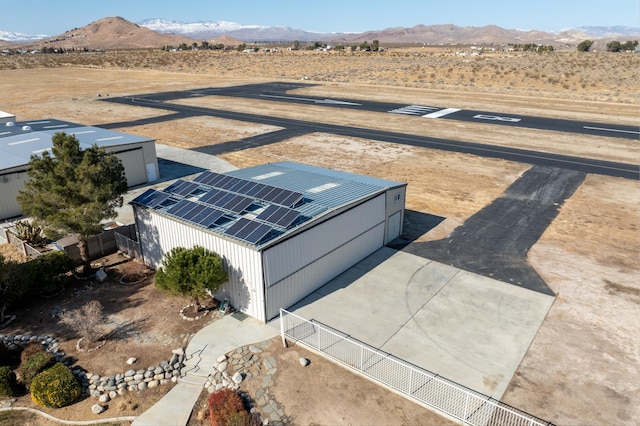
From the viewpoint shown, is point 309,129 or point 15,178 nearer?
point 15,178

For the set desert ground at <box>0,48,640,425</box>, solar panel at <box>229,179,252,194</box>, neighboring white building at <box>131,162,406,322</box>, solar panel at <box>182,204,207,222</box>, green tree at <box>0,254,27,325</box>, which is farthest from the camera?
solar panel at <box>229,179,252,194</box>

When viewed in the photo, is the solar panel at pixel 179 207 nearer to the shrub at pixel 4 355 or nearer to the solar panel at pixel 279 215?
the solar panel at pixel 279 215

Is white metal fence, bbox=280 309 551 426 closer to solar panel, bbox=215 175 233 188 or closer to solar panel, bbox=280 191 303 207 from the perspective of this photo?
solar panel, bbox=280 191 303 207

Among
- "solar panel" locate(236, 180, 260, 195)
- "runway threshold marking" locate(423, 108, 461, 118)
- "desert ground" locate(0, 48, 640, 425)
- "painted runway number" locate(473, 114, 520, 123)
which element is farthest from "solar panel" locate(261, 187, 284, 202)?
"painted runway number" locate(473, 114, 520, 123)

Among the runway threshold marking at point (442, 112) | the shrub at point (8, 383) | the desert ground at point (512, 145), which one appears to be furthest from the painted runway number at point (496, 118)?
the shrub at point (8, 383)

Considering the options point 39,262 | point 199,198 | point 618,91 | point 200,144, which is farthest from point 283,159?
point 618,91

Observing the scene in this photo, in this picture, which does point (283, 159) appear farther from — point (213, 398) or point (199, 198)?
point (213, 398)

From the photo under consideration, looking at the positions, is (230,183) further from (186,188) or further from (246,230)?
(246,230)
